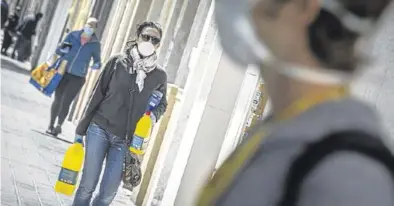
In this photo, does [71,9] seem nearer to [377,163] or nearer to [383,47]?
[383,47]

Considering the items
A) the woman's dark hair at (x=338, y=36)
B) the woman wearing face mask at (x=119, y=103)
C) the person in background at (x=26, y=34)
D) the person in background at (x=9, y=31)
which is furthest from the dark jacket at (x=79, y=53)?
the woman's dark hair at (x=338, y=36)

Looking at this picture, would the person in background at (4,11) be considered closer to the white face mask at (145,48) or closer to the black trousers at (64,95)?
the black trousers at (64,95)

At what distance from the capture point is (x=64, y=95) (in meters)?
6.08

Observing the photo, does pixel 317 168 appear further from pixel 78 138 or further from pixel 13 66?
pixel 13 66

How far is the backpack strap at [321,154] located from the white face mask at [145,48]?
383cm

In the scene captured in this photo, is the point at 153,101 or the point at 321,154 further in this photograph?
the point at 153,101

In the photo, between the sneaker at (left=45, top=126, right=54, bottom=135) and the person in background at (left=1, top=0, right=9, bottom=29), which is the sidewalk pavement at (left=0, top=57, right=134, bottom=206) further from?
the person in background at (left=1, top=0, right=9, bottom=29)

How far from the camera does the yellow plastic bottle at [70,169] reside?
517cm

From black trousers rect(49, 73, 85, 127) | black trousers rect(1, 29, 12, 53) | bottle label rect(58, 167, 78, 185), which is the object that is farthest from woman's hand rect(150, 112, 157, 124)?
black trousers rect(1, 29, 12, 53)

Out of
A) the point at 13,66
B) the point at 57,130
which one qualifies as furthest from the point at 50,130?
the point at 13,66

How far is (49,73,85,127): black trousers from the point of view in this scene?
5812mm

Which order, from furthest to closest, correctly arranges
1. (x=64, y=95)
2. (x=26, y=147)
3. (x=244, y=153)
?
1. (x=26, y=147)
2. (x=64, y=95)
3. (x=244, y=153)

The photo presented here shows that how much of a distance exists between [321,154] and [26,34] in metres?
6.29

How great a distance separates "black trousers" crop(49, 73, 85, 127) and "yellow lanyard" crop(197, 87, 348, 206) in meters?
4.59
